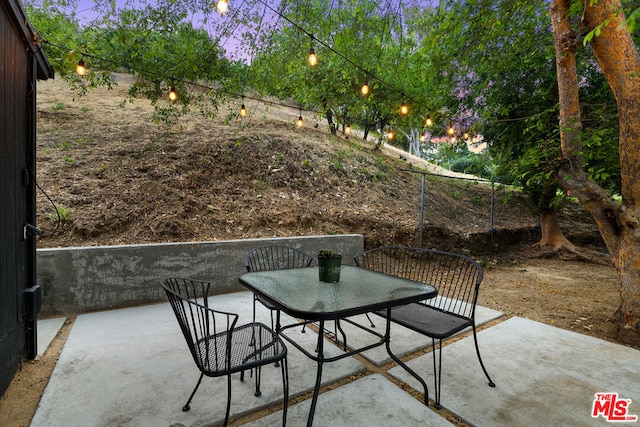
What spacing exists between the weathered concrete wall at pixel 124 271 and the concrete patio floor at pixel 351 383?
298 mm

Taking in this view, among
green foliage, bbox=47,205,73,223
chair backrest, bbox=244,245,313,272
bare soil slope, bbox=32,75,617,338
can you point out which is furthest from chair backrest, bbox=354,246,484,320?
green foliage, bbox=47,205,73,223

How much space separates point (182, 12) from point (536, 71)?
6.05m

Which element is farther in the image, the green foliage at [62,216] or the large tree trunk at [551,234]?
the large tree trunk at [551,234]

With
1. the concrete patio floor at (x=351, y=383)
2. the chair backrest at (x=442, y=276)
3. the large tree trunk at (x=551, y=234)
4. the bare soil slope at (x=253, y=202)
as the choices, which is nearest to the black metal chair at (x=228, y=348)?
the concrete patio floor at (x=351, y=383)

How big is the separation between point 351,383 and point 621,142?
3233 mm

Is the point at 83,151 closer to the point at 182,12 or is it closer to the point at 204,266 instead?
the point at 182,12

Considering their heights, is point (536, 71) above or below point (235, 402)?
above

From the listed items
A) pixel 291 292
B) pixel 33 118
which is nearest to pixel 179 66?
pixel 33 118

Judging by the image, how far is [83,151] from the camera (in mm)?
5270

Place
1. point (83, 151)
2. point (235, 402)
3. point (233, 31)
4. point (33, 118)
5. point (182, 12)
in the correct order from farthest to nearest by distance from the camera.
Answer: point (83, 151) → point (233, 31) → point (182, 12) → point (33, 118) → point (235, 402)

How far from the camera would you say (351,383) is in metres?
1.95

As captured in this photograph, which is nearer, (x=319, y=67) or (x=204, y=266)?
(x=204, y=266)

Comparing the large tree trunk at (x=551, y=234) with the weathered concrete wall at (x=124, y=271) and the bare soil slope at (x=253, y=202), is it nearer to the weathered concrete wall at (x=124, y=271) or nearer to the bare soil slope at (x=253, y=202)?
the bare soil slope at (x=253, y=202)

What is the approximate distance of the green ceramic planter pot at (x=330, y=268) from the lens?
198 centimetres
